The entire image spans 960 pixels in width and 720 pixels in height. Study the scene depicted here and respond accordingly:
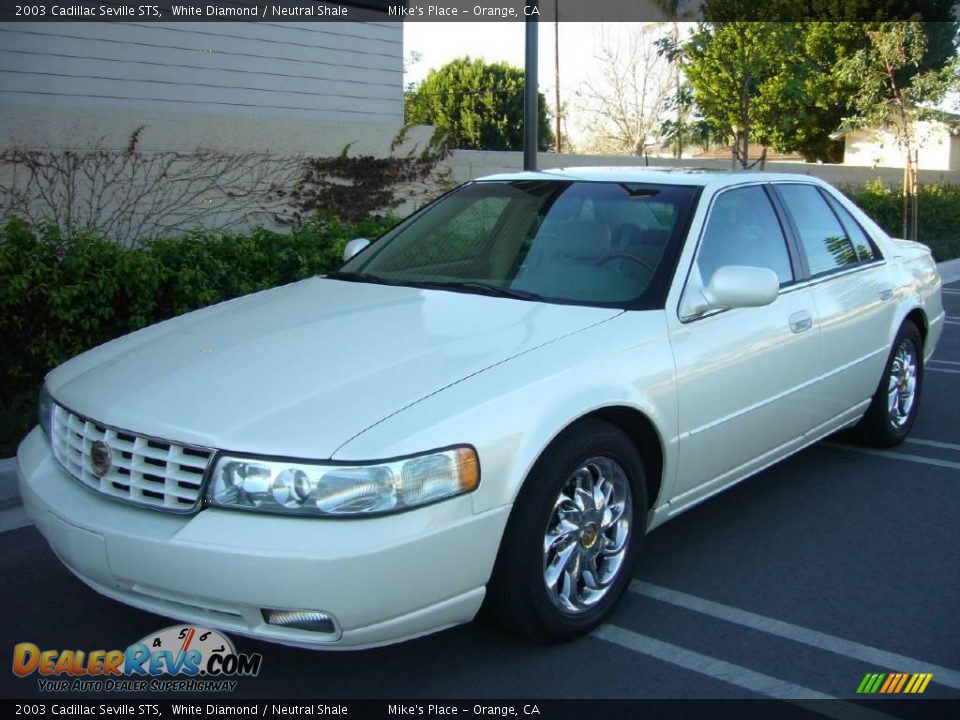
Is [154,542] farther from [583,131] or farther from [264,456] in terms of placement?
[583,131]

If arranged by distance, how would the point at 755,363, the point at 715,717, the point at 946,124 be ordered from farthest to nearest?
the point at 946,124
the point at 755,363
the point at 715,717

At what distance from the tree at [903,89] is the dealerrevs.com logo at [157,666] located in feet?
53.7

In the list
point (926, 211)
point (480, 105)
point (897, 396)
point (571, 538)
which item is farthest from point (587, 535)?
point (480, 105)

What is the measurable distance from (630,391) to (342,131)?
7990 mm

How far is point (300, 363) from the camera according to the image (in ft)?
11.1

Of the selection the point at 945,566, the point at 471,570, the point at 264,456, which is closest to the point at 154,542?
the point at 264,456

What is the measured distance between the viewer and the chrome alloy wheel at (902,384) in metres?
5.70

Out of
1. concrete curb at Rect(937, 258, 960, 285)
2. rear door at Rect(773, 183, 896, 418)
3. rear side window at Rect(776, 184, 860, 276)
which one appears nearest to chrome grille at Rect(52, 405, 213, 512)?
rear door at Rect(773, 183, 896, 418)

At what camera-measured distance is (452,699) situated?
3141 millimetres

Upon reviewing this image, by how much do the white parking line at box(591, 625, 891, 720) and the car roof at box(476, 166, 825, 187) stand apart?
201 cm

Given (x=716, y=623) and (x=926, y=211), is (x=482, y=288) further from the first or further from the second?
(x=926, y=211)

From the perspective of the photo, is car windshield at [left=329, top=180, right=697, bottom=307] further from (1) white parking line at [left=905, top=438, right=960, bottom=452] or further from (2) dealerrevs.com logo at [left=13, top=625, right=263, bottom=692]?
(1) white parking line at [left=905, top=438, right=960, bottom=452]

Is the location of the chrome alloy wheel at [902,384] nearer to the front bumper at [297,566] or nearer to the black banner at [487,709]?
the black banner at [487,709]

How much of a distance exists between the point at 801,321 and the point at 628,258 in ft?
3.15
